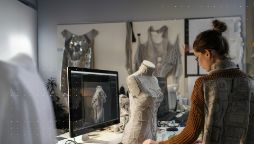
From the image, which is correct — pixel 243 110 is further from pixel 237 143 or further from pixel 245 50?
pixel 245 50

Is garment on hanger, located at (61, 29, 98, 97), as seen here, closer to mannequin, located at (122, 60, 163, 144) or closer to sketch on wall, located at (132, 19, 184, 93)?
sketch on wall, located at (132, 19, 184, 93)

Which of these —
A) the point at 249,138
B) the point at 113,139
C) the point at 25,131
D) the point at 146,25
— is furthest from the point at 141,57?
the point at 25,131

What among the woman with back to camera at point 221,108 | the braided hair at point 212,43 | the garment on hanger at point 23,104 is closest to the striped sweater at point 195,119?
the woman with back to camera at point 221,108

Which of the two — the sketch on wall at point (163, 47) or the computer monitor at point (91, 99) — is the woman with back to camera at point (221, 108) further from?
the sketch on wall at point (163, 47)

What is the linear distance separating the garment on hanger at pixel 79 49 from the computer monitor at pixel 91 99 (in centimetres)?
244

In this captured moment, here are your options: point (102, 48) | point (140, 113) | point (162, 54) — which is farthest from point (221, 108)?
point (102, 48)

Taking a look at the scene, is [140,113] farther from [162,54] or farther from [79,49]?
[79,49]

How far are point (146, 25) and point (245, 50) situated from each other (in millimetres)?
1255

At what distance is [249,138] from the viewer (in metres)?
1.24

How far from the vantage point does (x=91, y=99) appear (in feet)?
5.23

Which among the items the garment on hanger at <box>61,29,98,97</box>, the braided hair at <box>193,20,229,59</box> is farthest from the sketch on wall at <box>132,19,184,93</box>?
the braided hair at <box>193,20,229,59</box>

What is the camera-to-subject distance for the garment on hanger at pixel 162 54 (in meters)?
4.09

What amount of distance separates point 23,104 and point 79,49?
12.4ft

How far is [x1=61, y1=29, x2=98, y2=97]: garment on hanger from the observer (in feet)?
14.1
